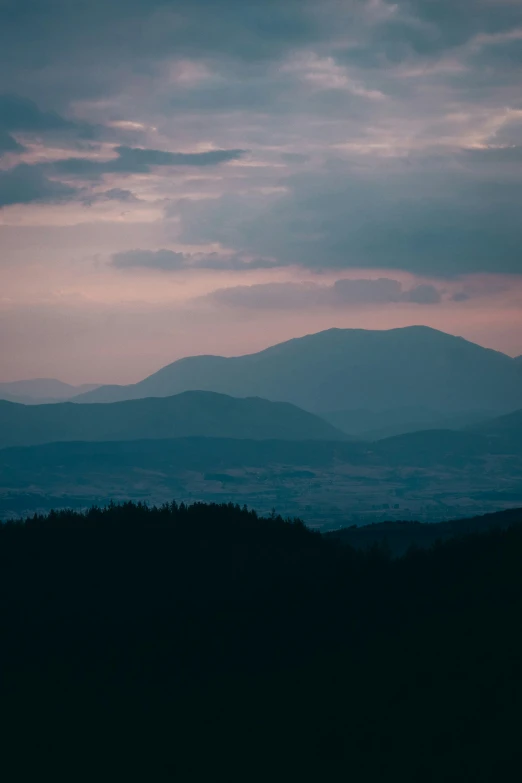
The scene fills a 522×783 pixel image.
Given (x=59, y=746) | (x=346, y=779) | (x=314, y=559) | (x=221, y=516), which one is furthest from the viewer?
(x=221, y=516)

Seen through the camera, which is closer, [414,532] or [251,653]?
[251,653]

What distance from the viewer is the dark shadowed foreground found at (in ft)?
142

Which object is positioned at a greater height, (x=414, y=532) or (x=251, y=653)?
(x=414, y=532)

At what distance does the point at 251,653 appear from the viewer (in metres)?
55.0

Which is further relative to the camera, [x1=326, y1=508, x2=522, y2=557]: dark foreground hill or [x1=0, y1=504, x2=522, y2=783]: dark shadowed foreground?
[x1=326, y1=508, x2=522, y2=557]: dark foreground hill

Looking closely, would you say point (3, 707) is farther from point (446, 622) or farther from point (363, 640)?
point (446, 622)

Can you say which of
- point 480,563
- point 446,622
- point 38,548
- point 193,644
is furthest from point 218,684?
point 38,548

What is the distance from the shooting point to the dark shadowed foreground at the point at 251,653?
43281 millimetres

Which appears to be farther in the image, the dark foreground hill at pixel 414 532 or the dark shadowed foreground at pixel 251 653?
the dark foreground hill at pixel 414 532

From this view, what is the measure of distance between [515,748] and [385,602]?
18.9 metres

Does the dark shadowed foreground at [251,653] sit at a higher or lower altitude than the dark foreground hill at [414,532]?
lower

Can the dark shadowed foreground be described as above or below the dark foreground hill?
below

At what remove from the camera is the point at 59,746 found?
1882 inches

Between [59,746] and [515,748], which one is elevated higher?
[515,748]
